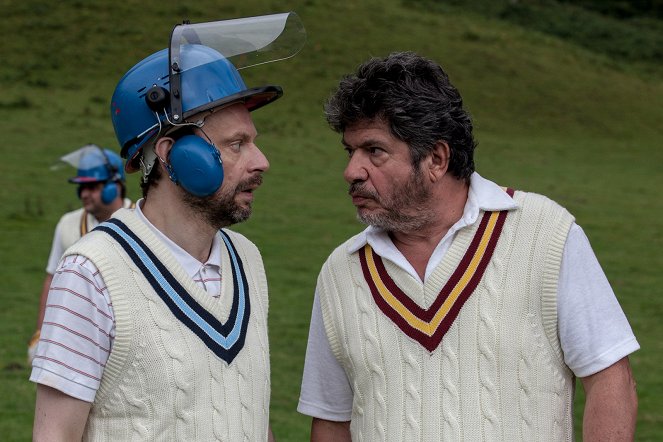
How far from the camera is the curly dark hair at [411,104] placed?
13.5 ft

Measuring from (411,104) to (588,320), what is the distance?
3.00 feet

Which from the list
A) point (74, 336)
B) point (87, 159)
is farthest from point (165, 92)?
point (87, 159)

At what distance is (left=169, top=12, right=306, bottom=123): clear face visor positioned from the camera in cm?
399

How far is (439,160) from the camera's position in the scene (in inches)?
166

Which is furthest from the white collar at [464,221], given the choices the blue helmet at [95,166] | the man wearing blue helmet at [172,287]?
the blue helmet at [95,166]

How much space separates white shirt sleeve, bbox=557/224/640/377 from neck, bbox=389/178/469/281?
0.44m

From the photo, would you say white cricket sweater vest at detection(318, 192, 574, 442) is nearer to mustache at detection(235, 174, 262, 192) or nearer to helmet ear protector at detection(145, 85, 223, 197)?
mustache at detection(235, 174, 262, 192)

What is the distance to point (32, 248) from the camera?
18.6 metres

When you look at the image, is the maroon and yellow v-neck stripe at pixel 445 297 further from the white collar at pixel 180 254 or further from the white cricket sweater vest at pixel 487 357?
the white collar at pixel 180 254

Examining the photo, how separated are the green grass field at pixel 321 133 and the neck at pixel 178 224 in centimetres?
626

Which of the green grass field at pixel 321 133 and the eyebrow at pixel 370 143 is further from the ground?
the eyebrow at pixel 370 143

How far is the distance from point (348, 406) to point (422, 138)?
1033mm

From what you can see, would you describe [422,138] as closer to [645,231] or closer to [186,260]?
[186,260]

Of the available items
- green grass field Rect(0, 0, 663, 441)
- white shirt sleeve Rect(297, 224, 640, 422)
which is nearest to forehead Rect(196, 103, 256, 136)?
white shirt sleeve Rect(297, 224, 640, 422)
